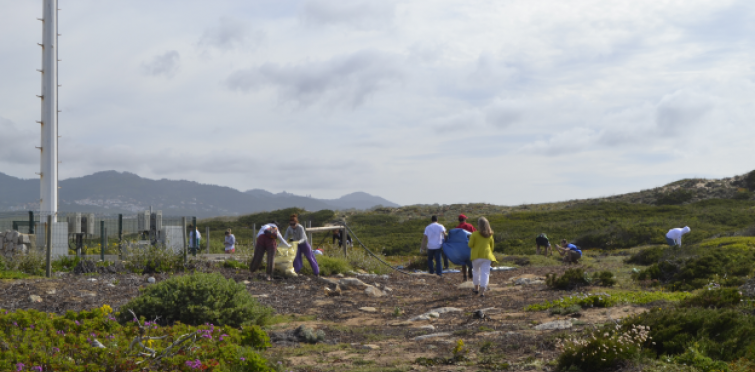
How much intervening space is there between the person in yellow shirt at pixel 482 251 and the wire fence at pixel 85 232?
7.21 m

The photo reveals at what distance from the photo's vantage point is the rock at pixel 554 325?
6961 mm

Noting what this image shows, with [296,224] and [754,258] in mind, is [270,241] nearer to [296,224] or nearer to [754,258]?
[296,224]

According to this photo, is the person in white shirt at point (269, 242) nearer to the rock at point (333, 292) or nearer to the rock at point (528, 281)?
the rock at point (333, 292)

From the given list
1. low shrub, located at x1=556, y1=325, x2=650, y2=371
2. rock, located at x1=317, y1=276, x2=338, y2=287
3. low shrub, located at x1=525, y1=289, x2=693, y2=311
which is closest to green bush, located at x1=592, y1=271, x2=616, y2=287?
low shrub, located at x1=525, y1=289, x2=693, y2=311

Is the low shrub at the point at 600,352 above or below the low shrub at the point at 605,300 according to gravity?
above

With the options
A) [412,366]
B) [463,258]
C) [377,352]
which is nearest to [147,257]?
[463,258]

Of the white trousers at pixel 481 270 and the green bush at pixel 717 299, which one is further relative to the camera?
the white trousers at pixel 481 270

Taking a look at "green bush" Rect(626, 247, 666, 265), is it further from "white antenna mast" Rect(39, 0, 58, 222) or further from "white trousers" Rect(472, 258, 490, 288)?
"white antenna mast" Rect(39, 0, 58, 222)

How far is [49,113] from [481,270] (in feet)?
53.4

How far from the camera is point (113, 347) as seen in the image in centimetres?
493

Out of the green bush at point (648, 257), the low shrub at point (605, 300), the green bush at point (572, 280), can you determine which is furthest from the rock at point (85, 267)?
the green bush at point (648, 257)

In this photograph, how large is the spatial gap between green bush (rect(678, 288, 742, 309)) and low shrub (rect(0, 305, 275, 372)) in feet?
16.7

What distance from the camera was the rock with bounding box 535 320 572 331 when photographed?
6961 mm

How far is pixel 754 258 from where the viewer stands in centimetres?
1184
